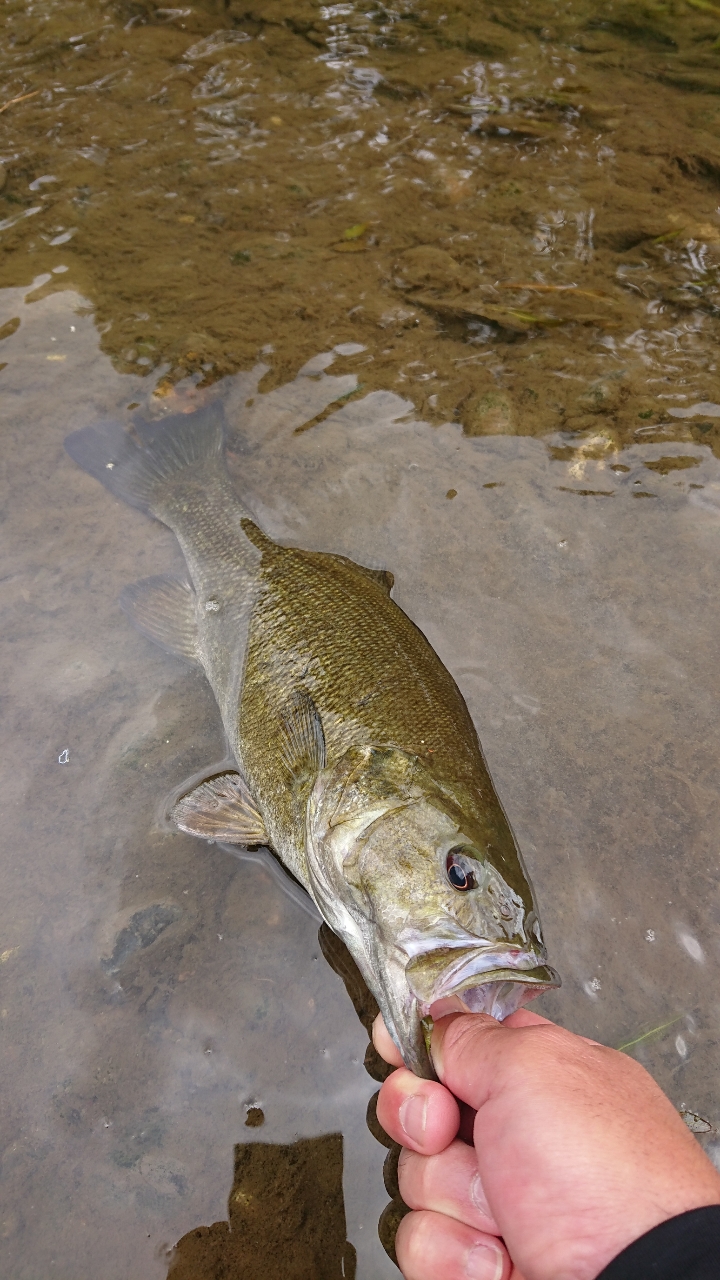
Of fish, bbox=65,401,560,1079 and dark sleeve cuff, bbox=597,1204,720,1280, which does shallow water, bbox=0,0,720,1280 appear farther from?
dark sleeve cuff, bbox=597,1204,720,1280

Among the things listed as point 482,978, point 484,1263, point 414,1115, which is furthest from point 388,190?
point 484,1263

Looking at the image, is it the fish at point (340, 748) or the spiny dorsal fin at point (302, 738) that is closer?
the fish at point (340, 748)

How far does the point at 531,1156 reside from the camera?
168 centimetres

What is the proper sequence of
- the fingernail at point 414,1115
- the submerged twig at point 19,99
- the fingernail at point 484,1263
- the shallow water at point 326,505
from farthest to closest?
the submerged twig at point 19,99, the shallow water at point 326,505, the fingernail at point 414,1115, the fingernail at point 484,1263

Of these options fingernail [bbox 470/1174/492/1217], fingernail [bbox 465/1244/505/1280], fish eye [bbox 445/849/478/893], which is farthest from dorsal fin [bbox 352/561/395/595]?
fingernail [bbox 465/1244/505/1280]

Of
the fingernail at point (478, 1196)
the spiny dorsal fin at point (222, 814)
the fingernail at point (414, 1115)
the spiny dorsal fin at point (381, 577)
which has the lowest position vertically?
the spiny dorsal fin at point (222, 814)

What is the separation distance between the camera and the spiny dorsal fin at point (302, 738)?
9.30 ft

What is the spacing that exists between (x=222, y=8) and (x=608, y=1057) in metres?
7.86

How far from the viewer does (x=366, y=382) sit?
14.6 ft

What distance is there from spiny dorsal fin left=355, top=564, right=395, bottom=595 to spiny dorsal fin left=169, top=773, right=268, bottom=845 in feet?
3.50

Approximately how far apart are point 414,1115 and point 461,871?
0.65 metres

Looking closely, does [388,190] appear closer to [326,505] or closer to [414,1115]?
[326,505]

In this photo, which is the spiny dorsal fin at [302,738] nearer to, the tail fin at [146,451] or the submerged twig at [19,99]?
the tail fin at [146,451]

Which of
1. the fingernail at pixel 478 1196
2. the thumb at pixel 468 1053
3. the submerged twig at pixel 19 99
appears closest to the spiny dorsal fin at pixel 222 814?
the thumb at pixel 468 1053
